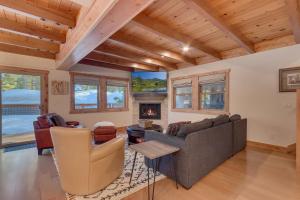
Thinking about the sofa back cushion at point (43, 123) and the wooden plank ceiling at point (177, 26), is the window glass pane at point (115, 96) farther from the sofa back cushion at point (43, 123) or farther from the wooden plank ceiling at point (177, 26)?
the sofa back cushion at point (43, 123)

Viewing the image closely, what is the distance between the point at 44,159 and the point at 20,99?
2202mm

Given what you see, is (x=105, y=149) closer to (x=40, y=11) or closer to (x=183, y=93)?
(x=40, y=11)

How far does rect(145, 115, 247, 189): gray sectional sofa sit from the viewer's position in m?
2.26

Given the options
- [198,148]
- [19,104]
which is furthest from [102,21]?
[19,104]

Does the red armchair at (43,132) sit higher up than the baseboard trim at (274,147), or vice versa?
the red armchair at (43,132)

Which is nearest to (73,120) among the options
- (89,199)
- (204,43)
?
(89,199)

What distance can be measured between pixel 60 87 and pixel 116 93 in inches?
80.5

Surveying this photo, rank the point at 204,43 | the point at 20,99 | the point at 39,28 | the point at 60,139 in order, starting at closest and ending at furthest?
the point at 60,139 → the point at 39,28 → the point at 204,43 → the point at 20,99

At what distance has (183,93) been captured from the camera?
6172mm

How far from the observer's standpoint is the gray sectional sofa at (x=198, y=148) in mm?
2260

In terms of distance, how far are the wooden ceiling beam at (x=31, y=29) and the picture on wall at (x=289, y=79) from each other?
200 inches

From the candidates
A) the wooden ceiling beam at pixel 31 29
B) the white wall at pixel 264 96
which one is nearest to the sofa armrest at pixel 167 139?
the wooden ceiling beam at pixel 31 29

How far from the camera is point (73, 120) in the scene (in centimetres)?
531

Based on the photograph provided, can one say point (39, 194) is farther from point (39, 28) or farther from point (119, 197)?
point (39, 28)
